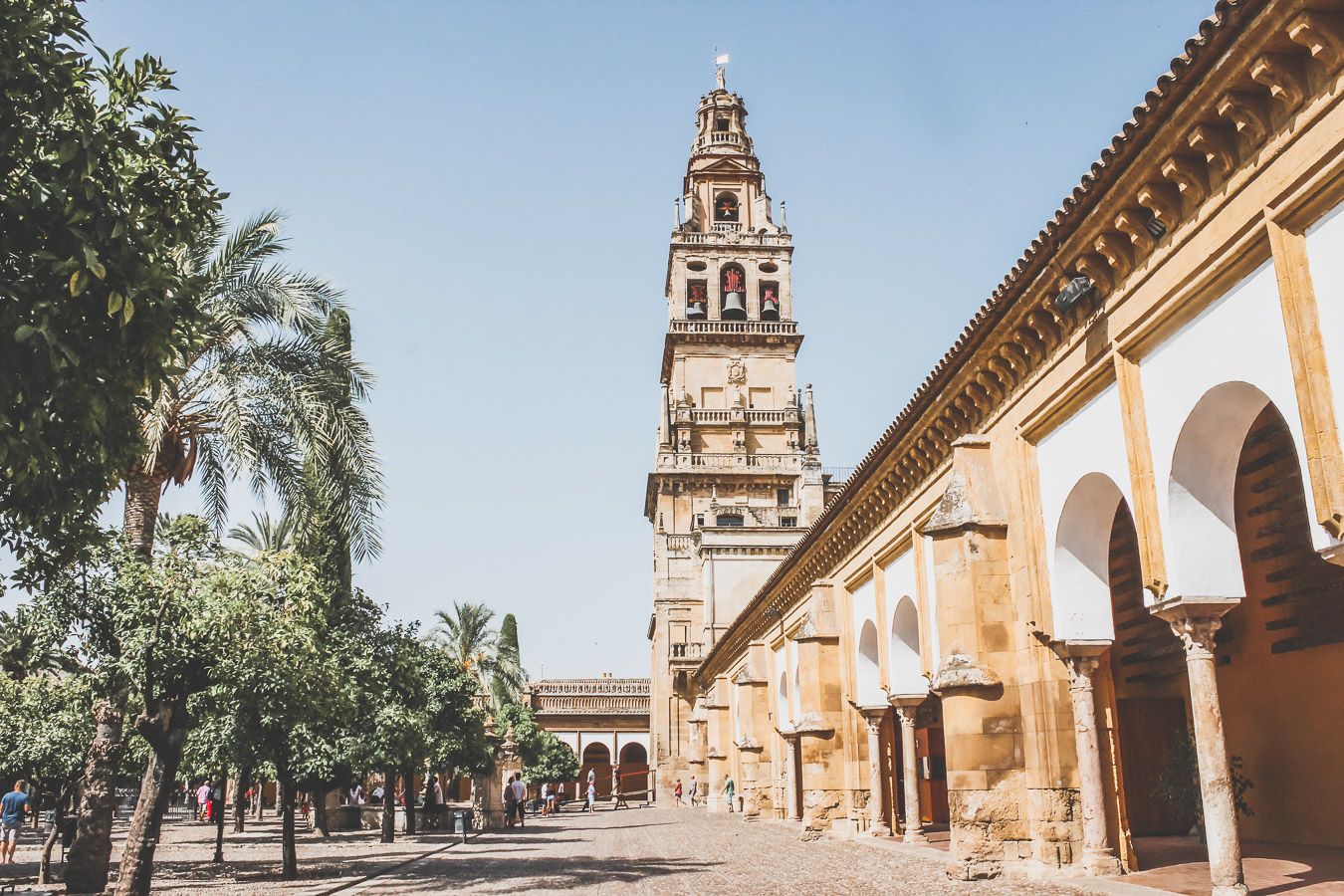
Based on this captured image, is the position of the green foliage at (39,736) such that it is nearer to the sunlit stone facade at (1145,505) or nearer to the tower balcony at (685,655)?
the sunlit stone facade at (1145,505)

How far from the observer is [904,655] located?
17.6 m

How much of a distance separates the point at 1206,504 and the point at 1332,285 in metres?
2.46

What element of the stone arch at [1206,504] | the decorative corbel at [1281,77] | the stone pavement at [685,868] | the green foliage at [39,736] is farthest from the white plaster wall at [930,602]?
the green foliage at [39,736]

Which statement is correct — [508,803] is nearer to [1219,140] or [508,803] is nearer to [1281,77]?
[1219,140]

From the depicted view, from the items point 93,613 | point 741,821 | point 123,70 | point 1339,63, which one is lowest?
point 741,821

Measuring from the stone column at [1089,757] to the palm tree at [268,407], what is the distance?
31.6ft

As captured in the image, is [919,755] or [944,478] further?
[919,755]

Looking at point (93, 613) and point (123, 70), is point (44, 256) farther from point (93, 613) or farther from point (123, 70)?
point (93, 613)

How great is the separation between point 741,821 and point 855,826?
1037cm

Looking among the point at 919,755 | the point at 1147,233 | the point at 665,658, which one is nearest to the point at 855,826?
the point at 919,755

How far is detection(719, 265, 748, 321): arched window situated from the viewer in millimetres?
55000

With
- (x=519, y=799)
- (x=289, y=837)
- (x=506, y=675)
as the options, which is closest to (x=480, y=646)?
(x=506, y=675)

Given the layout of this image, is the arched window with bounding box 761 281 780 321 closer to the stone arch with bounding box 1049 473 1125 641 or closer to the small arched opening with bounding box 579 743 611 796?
the small arched opening with bounding box 579 743 611 796

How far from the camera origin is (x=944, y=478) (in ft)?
49.0
